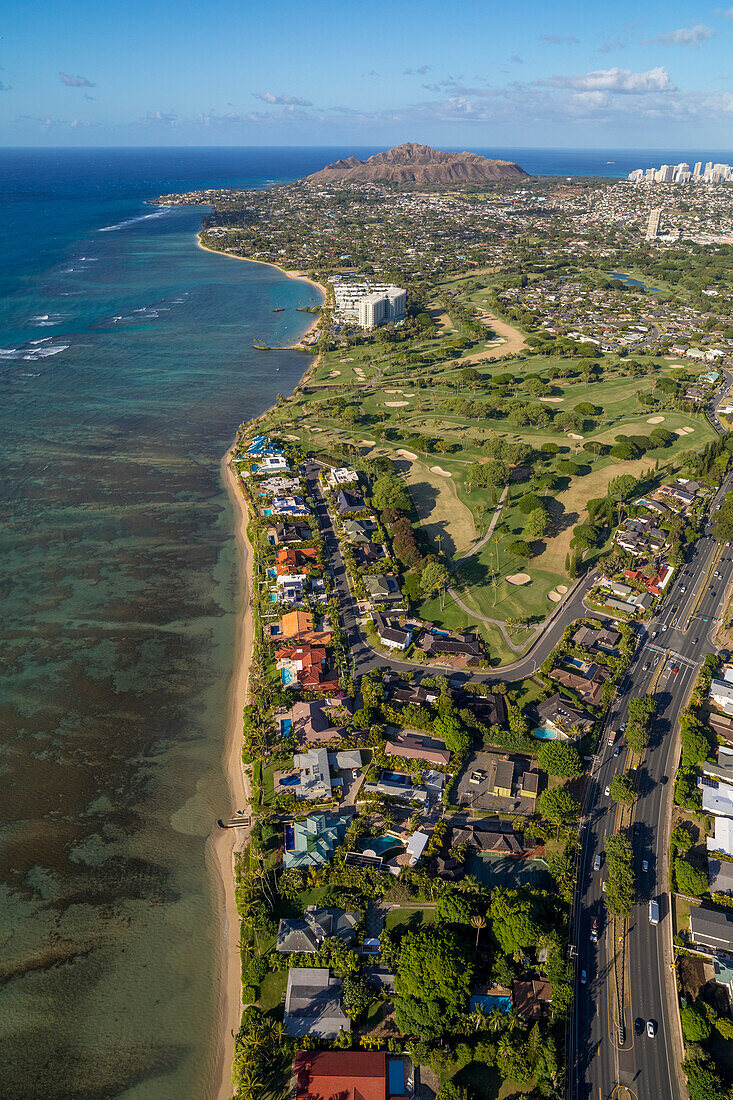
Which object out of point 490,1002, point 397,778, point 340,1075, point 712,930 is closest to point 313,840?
point 397,778

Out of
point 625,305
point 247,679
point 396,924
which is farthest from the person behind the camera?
point 625,305

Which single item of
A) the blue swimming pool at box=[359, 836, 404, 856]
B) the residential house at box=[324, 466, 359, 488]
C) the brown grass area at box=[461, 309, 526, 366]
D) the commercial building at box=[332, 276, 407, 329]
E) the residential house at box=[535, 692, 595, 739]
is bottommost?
the blue swimming pool at box=[359, 836, 404, 856]

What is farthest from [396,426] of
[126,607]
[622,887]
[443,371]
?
[622,887]

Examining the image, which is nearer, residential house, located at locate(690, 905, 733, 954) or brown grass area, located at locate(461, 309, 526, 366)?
residential house, located at locate(690, 905, 733, 954)

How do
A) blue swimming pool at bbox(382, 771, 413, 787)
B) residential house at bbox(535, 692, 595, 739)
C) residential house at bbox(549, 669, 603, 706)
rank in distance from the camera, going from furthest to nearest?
residential house at bbox(549, 669, 603, 706) → residential house at bbox(535, 692, 595, 739) → blue swimming pool at bbox(382, 771, 413, 787)

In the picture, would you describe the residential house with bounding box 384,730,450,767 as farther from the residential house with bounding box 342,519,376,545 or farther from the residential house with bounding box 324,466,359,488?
the residential house with bounding box 324,466,359,488

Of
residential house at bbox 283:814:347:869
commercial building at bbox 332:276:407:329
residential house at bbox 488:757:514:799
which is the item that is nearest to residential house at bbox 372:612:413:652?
residential house at bbox 488:757:514:799

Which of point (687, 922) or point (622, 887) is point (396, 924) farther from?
point (687, 922)
